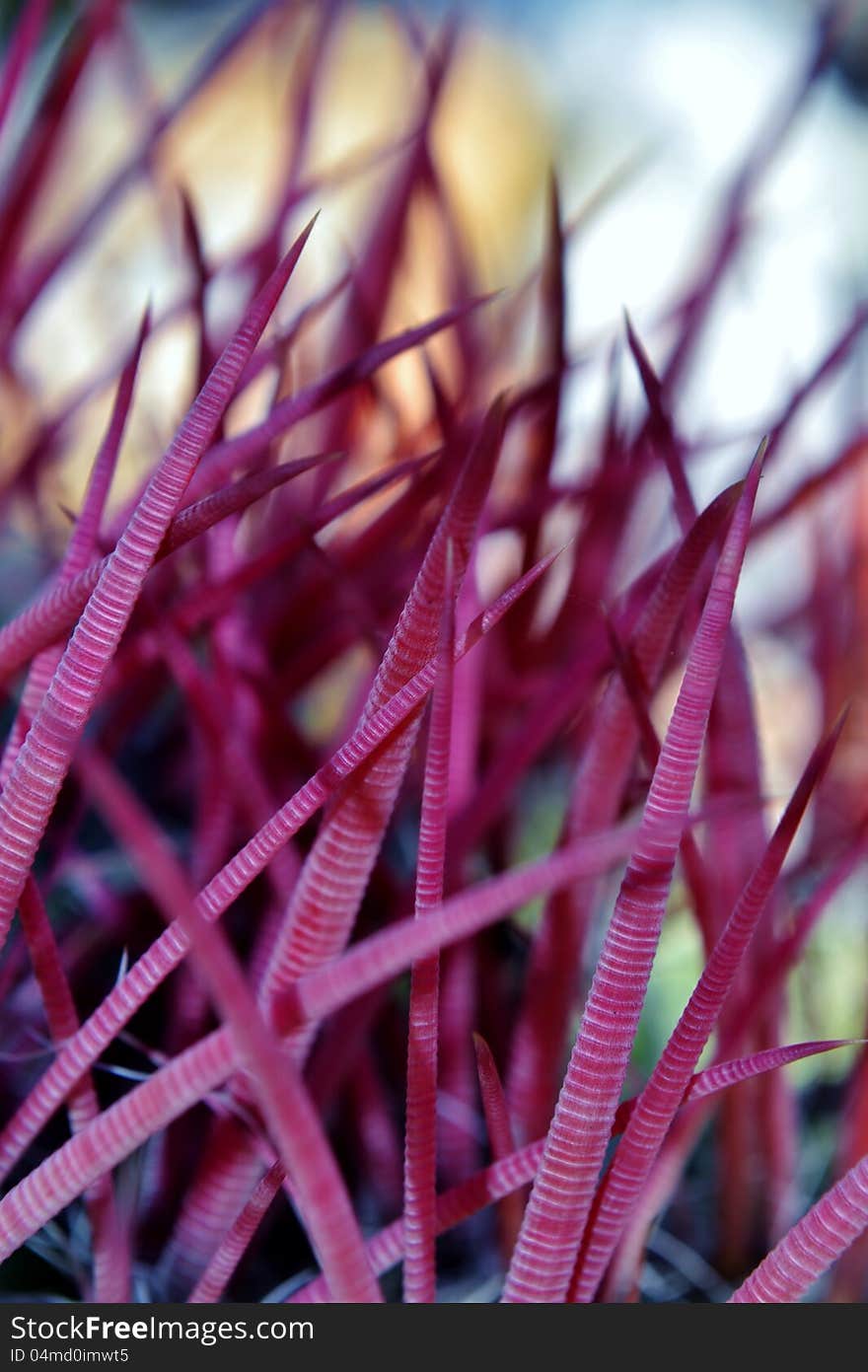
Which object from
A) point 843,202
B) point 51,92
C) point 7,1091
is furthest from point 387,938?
point 843,202

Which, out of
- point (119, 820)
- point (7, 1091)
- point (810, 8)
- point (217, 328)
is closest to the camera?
point (119, 820)

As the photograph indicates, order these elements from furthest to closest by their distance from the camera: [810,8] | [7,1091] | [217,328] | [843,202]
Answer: [810,8], [843,202], [217,328], [7,1091]

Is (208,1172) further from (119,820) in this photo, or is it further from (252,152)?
(252,152)

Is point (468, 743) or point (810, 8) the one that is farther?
point (810, 8)

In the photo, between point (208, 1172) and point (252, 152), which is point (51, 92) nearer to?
point (208, 1172)

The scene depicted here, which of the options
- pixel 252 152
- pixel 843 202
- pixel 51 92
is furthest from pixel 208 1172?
pixel 252 152

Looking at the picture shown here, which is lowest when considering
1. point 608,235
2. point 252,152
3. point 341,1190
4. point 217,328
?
point 341,1190

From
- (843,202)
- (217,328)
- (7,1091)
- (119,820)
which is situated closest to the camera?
(119,820)

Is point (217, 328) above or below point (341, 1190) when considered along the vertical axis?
above

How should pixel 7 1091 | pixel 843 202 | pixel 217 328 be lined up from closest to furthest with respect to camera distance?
1. pixel 7 1091
2. pixel 217 328
3. pixel 843 202
